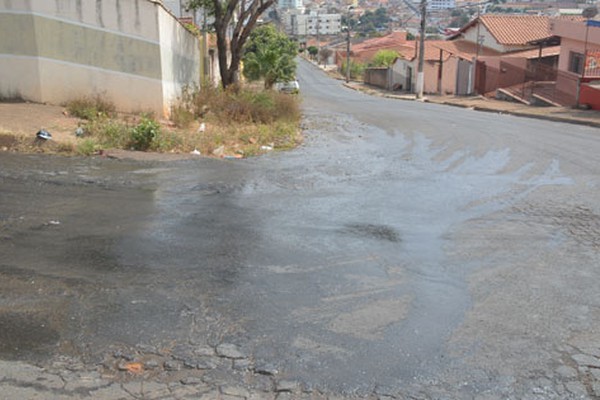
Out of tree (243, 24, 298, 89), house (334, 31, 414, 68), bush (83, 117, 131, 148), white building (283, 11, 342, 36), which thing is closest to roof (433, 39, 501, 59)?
→ house (334, 31, 414, 68)

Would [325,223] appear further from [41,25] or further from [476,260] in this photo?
[41,25]

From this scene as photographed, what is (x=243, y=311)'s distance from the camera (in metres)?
5.13

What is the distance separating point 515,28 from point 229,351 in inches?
2155

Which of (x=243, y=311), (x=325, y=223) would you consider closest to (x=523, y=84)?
(x=325, y=223)

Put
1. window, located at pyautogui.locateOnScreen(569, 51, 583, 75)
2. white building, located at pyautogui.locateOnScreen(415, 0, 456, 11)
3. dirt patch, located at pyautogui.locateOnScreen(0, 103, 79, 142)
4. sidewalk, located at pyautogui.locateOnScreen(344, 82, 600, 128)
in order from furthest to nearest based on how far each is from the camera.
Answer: white building, located at pyautogui.locateOnScreen(415, 0, 456, 11), window, located at pyautogui.locateOnScreen(569, 51, 583, 75), sidewalk, located at pyautogui.locateOnScreen(344, 82, 600, 128), dirt patch, located at pyautogui.locateOnScreen(0, 103, 79, 142)

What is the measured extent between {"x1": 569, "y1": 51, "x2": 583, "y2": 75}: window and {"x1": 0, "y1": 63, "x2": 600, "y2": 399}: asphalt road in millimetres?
24806

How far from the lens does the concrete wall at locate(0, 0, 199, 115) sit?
16.0 m

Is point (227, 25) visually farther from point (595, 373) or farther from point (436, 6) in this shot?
point (436, 6)

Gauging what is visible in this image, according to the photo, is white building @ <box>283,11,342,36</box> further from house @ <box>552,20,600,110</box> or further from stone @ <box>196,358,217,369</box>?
stone @ <box>196,358,217,369</box>

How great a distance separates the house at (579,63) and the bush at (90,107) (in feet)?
69.4

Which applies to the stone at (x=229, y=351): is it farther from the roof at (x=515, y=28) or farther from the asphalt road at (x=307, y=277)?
the roof at (x=515, y=28)

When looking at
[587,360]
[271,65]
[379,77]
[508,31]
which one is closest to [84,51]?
[271,65]

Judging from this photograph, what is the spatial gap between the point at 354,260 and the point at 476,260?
54.6 inches

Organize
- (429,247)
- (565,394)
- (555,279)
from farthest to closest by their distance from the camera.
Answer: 1. (429,247)
2. (555,279)
3. (565,394)
